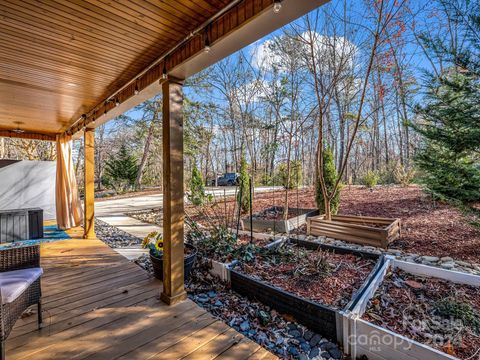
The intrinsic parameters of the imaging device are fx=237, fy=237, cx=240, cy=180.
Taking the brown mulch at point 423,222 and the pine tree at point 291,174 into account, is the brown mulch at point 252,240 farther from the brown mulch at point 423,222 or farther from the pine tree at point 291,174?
the pine tree at point 291,174

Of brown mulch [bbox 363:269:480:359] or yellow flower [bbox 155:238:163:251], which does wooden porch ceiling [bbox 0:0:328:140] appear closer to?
yellow flower [bbox 155:238:163:251]

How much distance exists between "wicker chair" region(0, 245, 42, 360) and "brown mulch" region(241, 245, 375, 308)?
1.94m

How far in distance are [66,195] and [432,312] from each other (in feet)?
20.7

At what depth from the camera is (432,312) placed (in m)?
2.02

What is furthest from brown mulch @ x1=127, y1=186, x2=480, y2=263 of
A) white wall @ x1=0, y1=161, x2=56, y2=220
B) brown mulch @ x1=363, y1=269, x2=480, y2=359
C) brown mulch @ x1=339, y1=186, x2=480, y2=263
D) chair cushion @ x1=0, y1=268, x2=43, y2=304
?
white wall @ x1=0, y1=161, x2=56, y2=220

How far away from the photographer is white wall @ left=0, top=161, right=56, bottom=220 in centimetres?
569

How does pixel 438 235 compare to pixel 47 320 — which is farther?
pixel 438 235

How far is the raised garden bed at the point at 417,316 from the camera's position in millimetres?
1605

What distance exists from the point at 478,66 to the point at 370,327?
3.24m

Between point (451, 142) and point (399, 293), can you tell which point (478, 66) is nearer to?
point (451, 142)

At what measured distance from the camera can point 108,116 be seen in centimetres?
379

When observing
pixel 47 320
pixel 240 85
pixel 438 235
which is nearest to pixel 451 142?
pixel 438 235

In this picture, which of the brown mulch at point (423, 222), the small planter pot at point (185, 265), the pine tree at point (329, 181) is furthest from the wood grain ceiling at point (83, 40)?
the pine tree at point (329, 181)

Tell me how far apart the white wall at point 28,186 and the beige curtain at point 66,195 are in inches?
53.6
